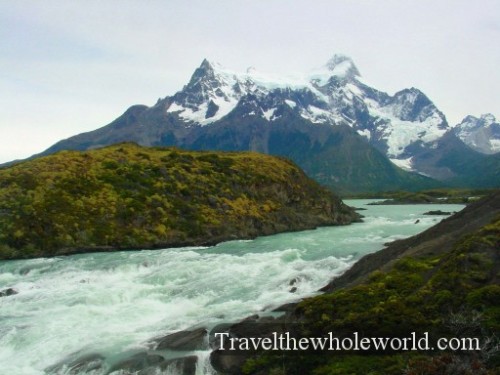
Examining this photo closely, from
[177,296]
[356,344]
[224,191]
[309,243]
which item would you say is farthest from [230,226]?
[356,344]

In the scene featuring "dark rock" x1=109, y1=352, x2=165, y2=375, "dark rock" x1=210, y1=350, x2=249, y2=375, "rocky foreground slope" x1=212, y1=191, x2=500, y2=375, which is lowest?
"dark rock" x1=109, y1=352, x2=165, y2=375

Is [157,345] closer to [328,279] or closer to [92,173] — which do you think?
[328,279]

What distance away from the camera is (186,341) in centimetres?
2672

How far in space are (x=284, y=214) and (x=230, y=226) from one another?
632 inches

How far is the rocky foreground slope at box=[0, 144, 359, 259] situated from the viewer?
6894cm

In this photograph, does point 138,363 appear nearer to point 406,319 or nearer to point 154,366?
point 154,366

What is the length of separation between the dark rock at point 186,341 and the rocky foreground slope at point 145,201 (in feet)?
143

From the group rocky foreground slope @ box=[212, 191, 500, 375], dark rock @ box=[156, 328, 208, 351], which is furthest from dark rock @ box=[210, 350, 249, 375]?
dark rock @ box=[156, 328, 208, 351]

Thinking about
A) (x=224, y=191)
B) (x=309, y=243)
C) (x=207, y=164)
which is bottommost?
(x=309, y=243)

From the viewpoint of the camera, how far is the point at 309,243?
228 feet

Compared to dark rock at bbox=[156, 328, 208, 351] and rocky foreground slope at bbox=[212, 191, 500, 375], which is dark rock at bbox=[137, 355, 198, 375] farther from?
dark rock at bbox=[156, 328, 208, 351]

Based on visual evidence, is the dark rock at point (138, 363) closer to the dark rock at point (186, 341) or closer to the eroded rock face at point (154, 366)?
the eroded rock face at point (154, 366)

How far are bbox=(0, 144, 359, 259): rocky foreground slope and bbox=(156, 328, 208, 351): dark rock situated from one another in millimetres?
43511

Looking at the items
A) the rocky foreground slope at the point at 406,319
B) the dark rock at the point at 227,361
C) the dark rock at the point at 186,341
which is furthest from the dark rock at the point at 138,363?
the rocky foreground slope at the point at 406,319
